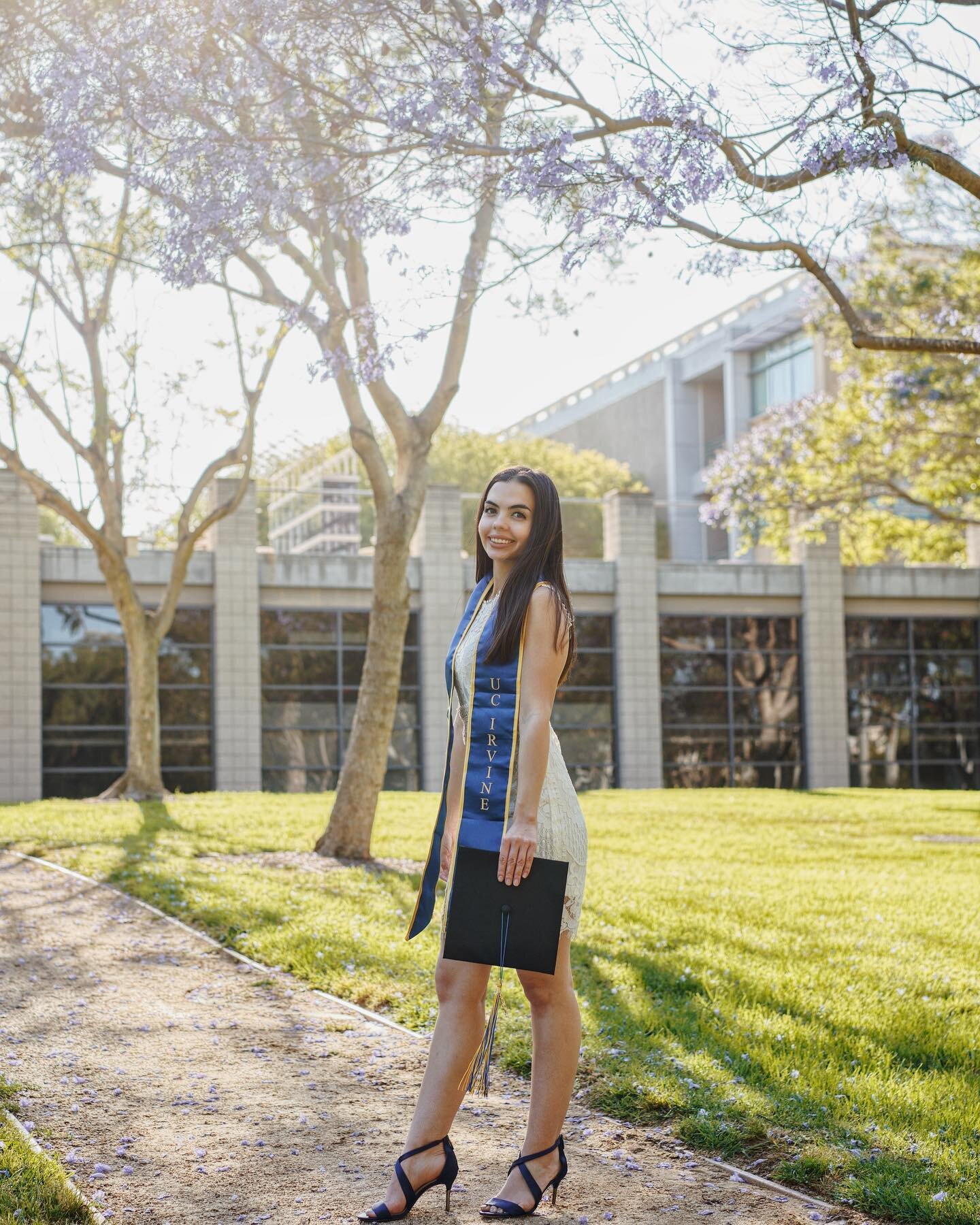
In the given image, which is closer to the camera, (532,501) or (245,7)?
(532,501)

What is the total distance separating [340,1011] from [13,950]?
93.0 inches

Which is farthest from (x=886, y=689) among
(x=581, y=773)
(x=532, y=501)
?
(x=532, y=501)

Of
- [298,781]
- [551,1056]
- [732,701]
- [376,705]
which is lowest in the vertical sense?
[298,781]

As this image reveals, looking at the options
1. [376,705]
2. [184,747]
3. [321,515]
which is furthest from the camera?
[321,515]

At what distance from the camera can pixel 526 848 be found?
3.97 metres

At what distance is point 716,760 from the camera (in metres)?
30.7

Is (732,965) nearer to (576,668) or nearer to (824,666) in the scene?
(576,668)

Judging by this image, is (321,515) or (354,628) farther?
(321,515)

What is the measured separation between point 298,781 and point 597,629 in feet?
24.2

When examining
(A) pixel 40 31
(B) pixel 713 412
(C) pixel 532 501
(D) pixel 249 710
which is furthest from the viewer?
(B) pixel 713 412

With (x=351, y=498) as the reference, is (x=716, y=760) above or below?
below

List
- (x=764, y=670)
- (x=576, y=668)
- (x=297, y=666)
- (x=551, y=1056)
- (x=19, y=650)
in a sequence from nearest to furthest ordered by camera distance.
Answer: (x=551, y=1056) < (x=19, y=650) < (x=576, y=668) < (x=297, y=666) < (x=764, y=670)

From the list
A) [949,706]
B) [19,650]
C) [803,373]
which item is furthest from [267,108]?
[803,373]

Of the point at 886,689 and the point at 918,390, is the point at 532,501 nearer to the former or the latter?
the point at 918,390
